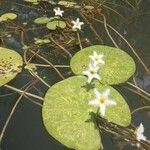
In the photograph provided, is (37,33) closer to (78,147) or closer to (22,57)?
(22,57)

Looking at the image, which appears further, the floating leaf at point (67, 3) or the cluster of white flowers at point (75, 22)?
the floating leaf at point (67, 3)

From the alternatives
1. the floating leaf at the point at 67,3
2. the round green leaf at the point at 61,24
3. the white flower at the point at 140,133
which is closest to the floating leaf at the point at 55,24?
the round green leaf at the point at 61,24

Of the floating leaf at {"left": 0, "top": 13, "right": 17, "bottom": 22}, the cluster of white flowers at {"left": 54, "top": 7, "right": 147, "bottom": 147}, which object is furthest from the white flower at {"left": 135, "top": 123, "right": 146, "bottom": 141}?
the floating leaf at {"left": 0, "top": 13, "right": 17, "bottom": 22}

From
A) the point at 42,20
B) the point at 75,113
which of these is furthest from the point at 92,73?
the point at 42,20

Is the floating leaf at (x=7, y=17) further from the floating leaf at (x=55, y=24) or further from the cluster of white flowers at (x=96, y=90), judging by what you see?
the cluster of white flowers at (x=96, y=90)

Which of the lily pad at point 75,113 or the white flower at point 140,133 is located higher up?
the white flower at point 140,133

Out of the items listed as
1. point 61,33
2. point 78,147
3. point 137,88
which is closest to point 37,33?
point 61,33
